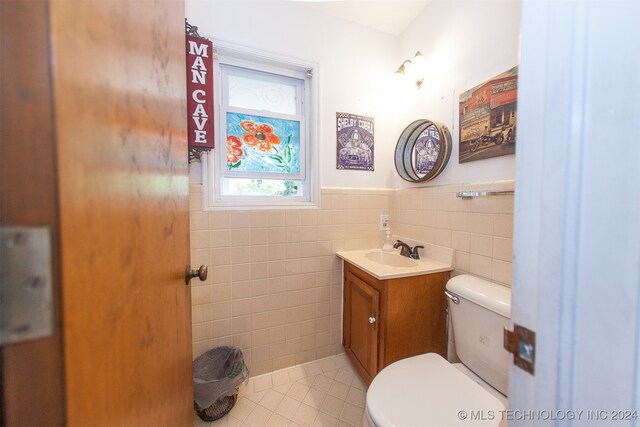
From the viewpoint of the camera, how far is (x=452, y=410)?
82 centimetres

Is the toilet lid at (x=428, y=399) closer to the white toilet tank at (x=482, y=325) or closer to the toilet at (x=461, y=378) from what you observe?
the toilet at (x=461, y=378)

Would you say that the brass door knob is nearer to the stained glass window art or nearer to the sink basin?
the stained glass window art

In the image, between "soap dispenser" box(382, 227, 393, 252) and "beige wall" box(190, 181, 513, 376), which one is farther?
"soap dispenser" box(382, 227, 393, 252)

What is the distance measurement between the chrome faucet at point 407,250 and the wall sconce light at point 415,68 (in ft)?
3.64

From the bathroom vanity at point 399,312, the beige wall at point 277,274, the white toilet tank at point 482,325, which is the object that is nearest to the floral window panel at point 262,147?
the beige wall at point 277,274

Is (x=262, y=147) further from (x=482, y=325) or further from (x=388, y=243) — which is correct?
(x=482, y=325)

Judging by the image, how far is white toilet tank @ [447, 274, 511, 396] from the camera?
0.92m

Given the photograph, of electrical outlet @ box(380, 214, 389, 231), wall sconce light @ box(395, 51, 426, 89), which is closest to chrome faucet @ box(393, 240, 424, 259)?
electrical outlet @ box(380, 214, 389, 231)

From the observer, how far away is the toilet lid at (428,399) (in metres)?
0.78

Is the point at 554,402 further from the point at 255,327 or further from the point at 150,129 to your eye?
the point at 255,327

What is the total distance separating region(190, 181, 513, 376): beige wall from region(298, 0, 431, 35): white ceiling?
1.23 m

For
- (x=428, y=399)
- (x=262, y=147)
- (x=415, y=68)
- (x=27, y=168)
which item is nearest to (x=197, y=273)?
(x=27, y=168)

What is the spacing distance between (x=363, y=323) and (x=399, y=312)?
0.93 feet

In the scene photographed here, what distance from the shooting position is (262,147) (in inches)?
63.5
